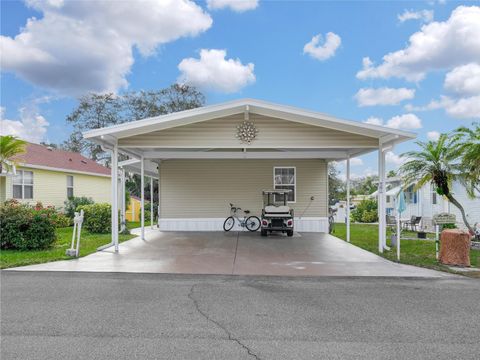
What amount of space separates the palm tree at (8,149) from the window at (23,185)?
146 centimetres

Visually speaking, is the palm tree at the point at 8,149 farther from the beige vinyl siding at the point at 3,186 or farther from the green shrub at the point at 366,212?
the green shrub at the point at 366,212

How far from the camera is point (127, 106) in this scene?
30844 millimetres

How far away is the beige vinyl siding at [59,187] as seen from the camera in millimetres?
17531

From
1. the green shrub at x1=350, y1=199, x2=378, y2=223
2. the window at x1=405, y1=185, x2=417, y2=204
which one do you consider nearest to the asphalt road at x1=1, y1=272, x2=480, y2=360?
the window at x1=405, y1=185, x2=417, y2=204

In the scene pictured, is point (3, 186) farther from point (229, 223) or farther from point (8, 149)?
point (229, 223)

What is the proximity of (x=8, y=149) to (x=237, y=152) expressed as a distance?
28.3 feet

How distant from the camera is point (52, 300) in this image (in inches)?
206

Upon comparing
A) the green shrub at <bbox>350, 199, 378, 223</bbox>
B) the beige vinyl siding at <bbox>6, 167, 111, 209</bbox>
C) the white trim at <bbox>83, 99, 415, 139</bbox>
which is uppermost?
the white trim at <bbox>83, 99, 415, 139</bbox>

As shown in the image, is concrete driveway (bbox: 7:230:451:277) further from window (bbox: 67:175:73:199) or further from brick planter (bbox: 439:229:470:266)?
window (bbox: 67:175:73:199)

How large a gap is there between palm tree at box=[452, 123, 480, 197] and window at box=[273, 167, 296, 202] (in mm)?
5816

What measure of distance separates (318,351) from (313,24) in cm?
1369

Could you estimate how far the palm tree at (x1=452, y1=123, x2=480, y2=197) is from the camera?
10.3m

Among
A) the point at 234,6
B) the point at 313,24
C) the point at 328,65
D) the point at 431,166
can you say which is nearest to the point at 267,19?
the point at 234,6

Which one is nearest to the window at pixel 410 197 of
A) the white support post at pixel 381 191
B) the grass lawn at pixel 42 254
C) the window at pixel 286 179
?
the window at pixel 286 179
